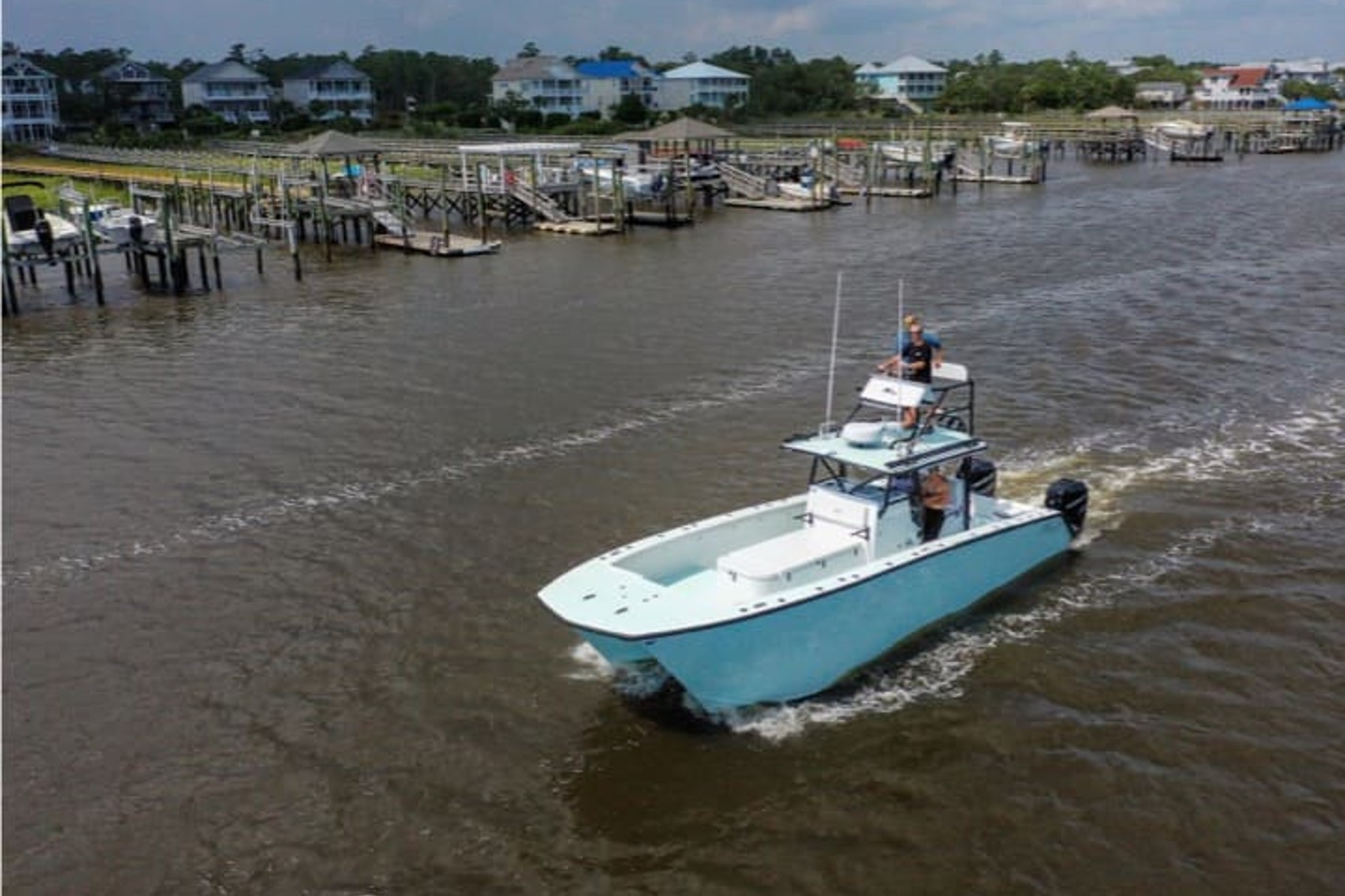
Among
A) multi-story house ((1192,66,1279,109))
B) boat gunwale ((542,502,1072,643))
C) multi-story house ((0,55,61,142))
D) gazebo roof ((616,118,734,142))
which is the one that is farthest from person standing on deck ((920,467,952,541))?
multi-story house ((1192,66,1279,109))

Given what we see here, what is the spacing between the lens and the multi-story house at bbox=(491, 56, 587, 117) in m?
123

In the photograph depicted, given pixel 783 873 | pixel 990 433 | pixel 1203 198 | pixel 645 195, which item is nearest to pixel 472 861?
pixel 783 873

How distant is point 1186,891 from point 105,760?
32.2ft

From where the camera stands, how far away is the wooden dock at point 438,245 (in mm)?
→ 41844

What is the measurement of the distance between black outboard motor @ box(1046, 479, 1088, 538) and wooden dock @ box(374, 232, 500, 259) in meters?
30.6

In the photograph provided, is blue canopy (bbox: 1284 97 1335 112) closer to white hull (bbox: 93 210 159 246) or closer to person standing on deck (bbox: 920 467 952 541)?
white hull (bbox: 93 210 159 246)

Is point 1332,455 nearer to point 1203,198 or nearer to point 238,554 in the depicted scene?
point 238,554

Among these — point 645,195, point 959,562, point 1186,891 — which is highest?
point 645,195

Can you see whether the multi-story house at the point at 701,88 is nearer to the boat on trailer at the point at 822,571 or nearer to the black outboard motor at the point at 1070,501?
the black outboard motor at the point at 1070,501

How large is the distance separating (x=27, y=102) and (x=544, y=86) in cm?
5011

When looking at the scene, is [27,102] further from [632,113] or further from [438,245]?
[438,245]

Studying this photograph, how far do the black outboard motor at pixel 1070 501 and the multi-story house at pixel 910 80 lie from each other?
5798 inches

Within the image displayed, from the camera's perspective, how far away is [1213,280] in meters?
34.7

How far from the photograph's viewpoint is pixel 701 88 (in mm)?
130500
